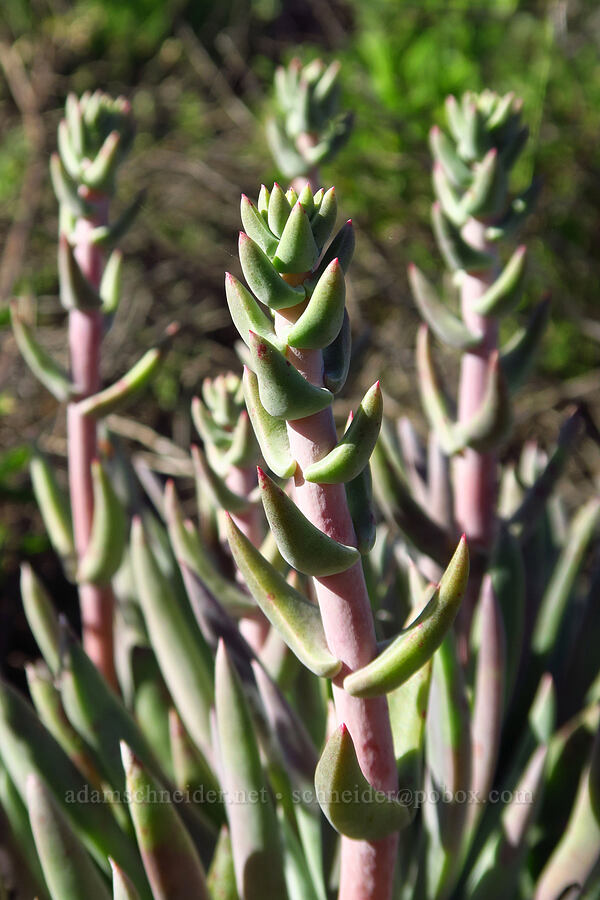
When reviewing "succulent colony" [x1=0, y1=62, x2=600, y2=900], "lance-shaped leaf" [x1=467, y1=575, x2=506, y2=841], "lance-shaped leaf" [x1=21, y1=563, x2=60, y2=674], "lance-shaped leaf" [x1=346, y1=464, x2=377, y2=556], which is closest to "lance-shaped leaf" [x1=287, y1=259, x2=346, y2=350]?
"succulent colony" [x1=0, y1=62, x2=600, y2=900]

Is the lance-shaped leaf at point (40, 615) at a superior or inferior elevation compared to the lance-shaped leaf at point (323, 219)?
inferior

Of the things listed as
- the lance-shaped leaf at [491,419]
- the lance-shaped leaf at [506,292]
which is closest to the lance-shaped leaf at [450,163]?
the lance-shaped leaf at [506,292]

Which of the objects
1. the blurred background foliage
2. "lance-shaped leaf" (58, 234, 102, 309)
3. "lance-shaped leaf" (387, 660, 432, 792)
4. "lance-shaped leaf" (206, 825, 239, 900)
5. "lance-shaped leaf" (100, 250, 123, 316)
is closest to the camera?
"lance-shaped leaf" (387, 660, 432, 792)

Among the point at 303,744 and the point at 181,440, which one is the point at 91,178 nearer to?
the point at 303,744

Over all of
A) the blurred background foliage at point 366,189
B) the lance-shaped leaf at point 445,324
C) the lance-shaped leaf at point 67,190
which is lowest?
the lance-shaped leaf at point 445,324

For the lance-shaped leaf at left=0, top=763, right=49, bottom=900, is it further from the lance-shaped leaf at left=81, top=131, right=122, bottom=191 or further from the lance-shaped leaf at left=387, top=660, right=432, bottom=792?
the lance-shaped leaf at left=81, top=131, right=122, bottom=191

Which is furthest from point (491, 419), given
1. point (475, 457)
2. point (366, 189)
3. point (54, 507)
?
point (366, 189)

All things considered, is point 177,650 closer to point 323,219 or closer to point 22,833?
point 22,833

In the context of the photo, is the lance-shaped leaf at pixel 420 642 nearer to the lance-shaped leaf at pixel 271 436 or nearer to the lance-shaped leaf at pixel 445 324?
the lance-shaped leaf at pixel 271 436
